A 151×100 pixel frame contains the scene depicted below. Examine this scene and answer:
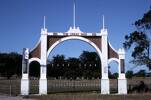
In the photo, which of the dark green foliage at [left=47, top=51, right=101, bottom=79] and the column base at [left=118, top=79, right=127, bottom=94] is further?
the dark green foliage at [left=47, top=51, right=101, bottom=79]

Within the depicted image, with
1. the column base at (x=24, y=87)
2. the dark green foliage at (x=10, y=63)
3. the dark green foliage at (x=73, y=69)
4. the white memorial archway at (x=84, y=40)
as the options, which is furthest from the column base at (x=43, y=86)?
the dark green foliage at (x=10, y=63)

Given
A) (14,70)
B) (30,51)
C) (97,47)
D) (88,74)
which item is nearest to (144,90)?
(97,47)

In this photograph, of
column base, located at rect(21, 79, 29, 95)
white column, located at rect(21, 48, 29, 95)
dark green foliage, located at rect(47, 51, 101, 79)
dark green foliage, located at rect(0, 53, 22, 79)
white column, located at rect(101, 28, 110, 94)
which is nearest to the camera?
column base, located at rect(21, 79, 29, 95)

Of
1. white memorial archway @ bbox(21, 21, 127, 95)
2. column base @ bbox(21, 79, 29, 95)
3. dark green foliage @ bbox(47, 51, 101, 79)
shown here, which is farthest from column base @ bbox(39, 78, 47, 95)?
dark green foliage @ bbox(47, 51, 101, 79)

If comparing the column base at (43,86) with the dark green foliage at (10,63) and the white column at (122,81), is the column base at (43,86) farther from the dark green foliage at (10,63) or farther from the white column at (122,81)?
the dark green foliage at (10,63)

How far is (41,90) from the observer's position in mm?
36406

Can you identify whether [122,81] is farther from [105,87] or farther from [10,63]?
[10,63]

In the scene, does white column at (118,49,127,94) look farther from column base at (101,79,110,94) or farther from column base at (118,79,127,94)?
column base at (101,79,110,94)

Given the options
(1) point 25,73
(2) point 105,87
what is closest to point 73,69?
(2) point 105,87

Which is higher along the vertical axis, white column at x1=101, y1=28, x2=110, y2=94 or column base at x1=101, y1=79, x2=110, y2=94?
white column at x1=101, y1=28, x2=110, y2=94

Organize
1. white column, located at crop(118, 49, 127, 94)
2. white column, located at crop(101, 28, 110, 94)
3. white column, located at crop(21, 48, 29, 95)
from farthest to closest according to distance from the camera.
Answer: white column, located at crop(118, 49, 127, 94) → white column, located at crop(101, 28, 110, 94) → white column, located at crop(21, 48, 29, 95)

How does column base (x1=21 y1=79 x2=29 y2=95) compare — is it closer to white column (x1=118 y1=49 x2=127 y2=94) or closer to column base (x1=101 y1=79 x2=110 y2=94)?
column base (x1=101 y1=79 x2=110 y2=94)

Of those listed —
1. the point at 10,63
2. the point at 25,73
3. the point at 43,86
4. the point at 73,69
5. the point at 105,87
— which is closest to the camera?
the point at 25,73

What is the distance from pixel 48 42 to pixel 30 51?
2.12 metres
